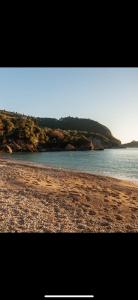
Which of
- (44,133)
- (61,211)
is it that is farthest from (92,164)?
(61,211)

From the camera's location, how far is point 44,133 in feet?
104

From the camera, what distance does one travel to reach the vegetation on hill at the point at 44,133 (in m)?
29.4

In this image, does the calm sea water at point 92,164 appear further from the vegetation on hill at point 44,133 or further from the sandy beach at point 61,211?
the sandy beach at point 61,211

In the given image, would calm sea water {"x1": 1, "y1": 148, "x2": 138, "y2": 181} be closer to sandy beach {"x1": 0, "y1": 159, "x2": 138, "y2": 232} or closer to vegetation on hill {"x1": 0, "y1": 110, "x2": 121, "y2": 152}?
vegetation on hill {"x1": 0, "y1": 110, "x2": 121, "y2": 152}

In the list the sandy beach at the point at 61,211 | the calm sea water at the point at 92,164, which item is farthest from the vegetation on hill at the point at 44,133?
the sandy beach at the point at 61,211

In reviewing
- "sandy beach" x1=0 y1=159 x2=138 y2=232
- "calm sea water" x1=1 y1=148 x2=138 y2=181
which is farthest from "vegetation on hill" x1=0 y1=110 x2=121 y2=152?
"sandy beach" x1=0 y1=159 x2=138 y2=232

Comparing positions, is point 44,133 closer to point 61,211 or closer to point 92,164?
point 92,164
